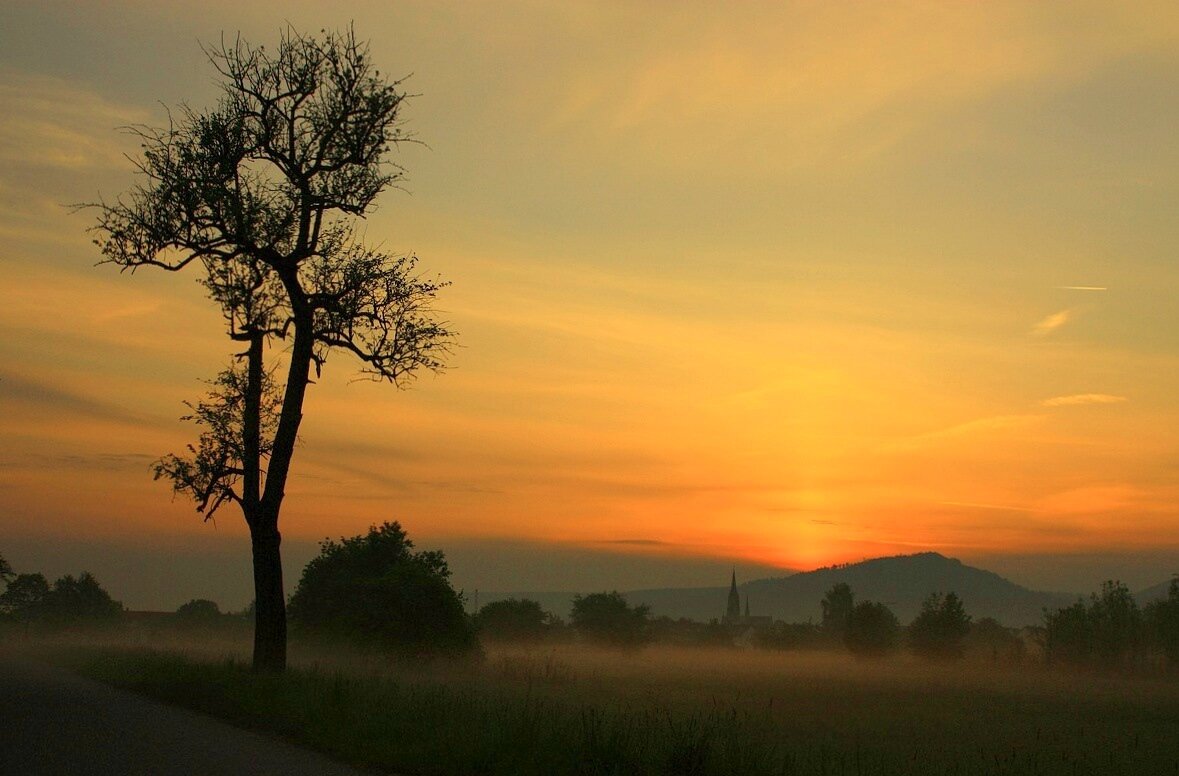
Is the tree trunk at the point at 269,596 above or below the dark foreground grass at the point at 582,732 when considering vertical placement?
above

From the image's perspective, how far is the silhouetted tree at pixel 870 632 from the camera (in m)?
116

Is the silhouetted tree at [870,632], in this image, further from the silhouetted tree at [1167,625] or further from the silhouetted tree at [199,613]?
the silhouetted tree at [199,613]

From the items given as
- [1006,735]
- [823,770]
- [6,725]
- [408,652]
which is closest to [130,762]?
[6,725]

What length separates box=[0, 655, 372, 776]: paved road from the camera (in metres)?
10.8

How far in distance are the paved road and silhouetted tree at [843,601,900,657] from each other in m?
108

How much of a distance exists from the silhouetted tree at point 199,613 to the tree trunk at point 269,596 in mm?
151511

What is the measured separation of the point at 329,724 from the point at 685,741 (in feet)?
17.1

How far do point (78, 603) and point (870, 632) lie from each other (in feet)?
345

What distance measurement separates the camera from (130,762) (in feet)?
36.8

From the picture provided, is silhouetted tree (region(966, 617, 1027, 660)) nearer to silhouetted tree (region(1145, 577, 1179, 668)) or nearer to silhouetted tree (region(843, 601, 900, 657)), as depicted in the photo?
silhouetted tree (region(843, 601, 900, 657))

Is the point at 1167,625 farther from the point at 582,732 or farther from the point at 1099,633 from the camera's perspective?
the point at 582,732

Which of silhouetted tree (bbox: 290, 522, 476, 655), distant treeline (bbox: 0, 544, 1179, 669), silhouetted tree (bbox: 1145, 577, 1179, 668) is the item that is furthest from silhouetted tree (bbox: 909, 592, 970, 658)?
silhouetted tree (bbox: 290, 522, 476, 655)

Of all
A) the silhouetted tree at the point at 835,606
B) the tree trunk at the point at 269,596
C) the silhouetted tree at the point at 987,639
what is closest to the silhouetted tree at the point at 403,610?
the tree trunk at the point at 269,596

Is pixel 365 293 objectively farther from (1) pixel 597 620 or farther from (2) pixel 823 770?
(1) pixel 597 620
